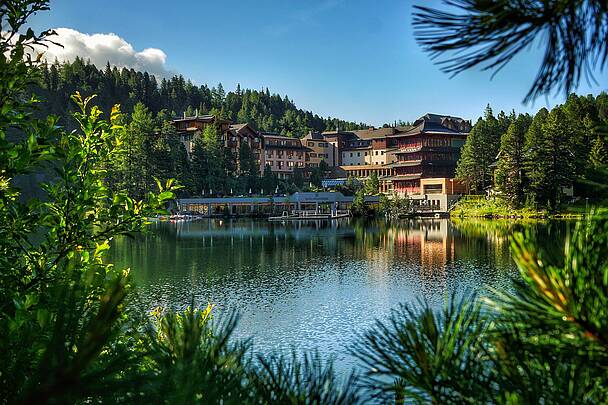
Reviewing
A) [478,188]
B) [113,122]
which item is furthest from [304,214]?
[113,122]

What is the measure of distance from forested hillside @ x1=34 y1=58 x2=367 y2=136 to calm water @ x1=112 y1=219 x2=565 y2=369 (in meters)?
70.3

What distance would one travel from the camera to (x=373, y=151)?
3688 inches

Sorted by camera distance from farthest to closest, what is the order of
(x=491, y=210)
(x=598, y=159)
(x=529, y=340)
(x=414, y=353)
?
1. (x=491, y=210)
2. (x=598, y=159)
3. (x=414, y=353)
4. (x=529, y=340)

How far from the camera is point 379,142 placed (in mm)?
92625

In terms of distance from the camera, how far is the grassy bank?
52.4 metres

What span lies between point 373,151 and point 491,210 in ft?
118

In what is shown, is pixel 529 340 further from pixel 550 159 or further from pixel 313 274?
pixel 550 159

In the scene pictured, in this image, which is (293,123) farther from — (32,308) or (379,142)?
(32,308)

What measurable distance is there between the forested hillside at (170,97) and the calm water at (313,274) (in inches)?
2767

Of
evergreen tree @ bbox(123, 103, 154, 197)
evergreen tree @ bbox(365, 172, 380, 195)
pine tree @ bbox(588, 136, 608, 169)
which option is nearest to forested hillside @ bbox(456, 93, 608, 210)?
pine tree @ bbox(588, 136, 608, 169)

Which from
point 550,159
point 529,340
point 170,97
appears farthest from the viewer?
point 170,97

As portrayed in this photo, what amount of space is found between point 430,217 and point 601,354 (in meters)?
67.8

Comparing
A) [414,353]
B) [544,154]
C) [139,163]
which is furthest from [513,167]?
[414,353]

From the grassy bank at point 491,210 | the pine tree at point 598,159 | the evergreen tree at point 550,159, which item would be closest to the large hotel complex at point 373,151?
the grassy bank at point 491,210
